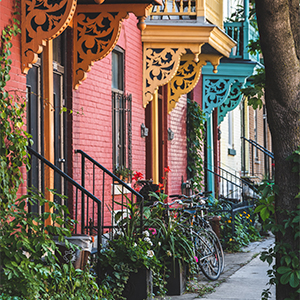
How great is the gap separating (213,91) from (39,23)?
8.63 meters

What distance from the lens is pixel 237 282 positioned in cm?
809

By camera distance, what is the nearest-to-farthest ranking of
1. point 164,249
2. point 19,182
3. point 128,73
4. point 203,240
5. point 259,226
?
point 19,182, point 164,249, point 203,240, point 128,73, point 259,226

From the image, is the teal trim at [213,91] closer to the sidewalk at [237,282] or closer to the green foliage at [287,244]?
the sidewalk at [237,282]

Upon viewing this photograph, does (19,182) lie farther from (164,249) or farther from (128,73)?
(128,73)

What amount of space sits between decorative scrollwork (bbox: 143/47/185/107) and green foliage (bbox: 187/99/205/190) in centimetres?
303

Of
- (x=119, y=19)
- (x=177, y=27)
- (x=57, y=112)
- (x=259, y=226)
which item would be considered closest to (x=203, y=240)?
(x=57, y=112)

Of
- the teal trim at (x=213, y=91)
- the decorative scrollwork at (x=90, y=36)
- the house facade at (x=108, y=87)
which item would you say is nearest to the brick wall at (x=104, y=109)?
the house facade at (x=108, y=87)

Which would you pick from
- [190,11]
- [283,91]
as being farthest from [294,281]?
[190,11]

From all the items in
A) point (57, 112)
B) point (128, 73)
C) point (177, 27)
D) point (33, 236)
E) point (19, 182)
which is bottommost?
point (33, 236)

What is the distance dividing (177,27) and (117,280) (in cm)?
513

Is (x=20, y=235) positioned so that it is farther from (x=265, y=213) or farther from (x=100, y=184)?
(x=100, y=184)

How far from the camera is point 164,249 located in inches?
286

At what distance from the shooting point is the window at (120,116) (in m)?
9.10

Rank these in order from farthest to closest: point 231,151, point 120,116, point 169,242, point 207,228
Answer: point 231,151 → point 120,116 → point 207,228 → point 169,242
